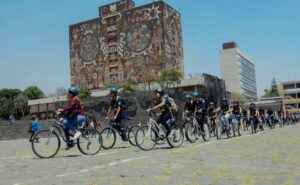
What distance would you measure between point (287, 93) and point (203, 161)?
12754cm

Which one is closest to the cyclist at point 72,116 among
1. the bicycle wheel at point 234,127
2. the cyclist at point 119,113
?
the cyclist at point 119,113

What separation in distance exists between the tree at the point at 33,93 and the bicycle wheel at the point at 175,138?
111039 millimetres

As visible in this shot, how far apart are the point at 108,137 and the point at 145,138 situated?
1.42 metres

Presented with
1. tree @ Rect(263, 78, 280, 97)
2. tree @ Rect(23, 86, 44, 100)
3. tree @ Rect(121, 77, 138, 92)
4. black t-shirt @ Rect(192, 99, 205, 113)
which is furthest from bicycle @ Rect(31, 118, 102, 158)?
tree @ Rect(263, 78, 280, 97)

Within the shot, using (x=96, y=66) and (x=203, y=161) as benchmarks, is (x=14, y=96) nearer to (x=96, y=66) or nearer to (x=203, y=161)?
(x=96, y=66)

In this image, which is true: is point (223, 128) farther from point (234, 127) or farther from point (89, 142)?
point (89, 142)

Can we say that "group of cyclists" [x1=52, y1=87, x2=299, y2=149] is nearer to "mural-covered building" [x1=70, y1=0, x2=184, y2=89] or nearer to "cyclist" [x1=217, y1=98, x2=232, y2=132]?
"cyclist" [x1=217, y1=98, x2=232, y2=132]

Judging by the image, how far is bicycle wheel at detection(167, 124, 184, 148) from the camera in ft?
39.8

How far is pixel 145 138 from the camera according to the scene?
460 inches

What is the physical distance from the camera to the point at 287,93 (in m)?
129

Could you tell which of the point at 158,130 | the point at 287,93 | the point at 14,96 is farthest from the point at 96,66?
the point at 158,130

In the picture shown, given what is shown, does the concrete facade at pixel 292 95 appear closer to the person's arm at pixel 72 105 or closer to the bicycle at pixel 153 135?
the bicycle at pixel 153 135

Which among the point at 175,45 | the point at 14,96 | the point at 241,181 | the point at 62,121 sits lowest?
the point at 241,181

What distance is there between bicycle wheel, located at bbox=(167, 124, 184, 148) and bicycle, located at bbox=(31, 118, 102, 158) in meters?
2.24
